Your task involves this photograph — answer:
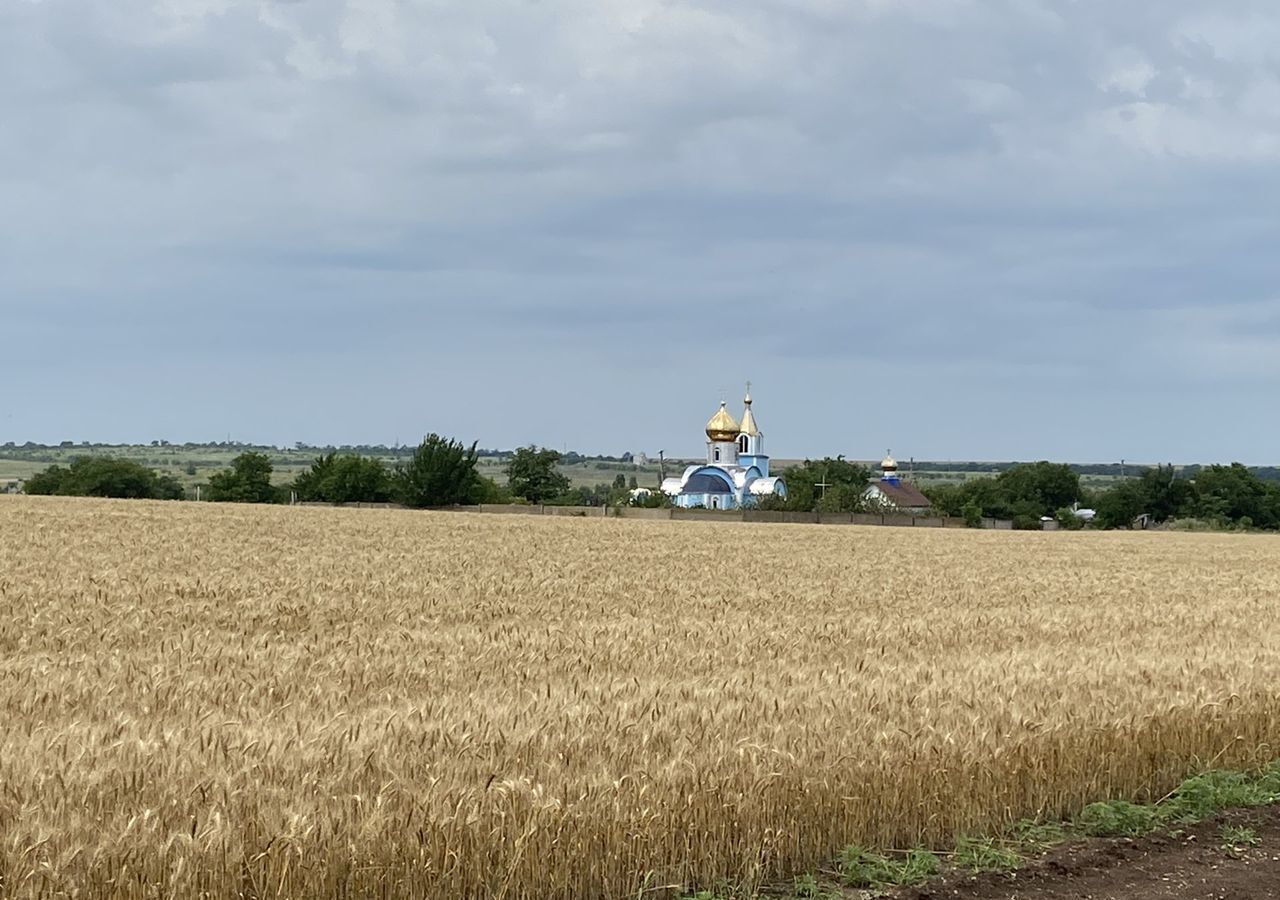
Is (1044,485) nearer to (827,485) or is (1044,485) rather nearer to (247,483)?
(827,485)

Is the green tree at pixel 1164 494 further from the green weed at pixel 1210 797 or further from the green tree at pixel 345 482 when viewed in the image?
the green weed at pixel 1210 797

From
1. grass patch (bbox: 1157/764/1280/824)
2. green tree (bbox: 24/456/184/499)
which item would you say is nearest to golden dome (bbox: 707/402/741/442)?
green tree (bbox: 24/456/184/499)

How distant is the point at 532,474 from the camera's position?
14962cm

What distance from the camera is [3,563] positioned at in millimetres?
24344

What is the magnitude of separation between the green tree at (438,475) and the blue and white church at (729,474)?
117ft

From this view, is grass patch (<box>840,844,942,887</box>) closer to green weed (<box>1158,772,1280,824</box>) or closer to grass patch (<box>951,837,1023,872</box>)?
grass patch (<box>951,837,1023,872</box>)

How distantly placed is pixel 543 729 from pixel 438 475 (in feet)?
331

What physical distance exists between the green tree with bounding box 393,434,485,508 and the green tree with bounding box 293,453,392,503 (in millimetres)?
9510

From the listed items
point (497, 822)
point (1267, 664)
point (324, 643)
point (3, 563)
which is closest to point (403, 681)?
point (324, 643)

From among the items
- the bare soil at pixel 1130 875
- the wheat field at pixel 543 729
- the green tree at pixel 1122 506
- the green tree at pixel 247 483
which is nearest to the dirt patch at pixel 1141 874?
the bare soil at pixel 1130 875

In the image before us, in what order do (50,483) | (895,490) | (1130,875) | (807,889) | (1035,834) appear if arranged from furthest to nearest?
1. (895,490)
2. (50,483)
3. (1035,834)
4. (1130,875)
5. (807,889)

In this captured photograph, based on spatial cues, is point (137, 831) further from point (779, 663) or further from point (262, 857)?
point (779, 663)

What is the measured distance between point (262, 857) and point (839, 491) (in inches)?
5157

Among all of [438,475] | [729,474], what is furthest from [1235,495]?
[438,475]
